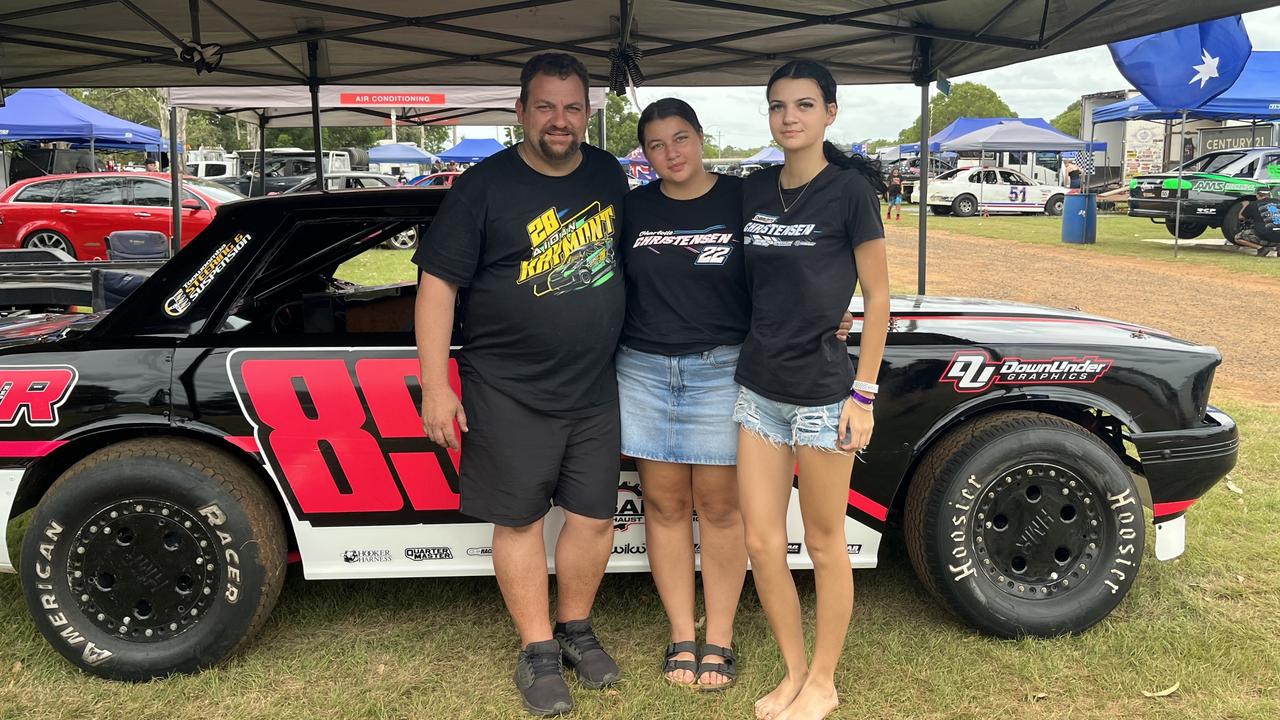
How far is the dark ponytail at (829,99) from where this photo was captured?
2354mm

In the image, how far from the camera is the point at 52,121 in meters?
17.9

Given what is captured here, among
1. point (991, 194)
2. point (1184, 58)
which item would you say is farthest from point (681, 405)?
point (991, 194)

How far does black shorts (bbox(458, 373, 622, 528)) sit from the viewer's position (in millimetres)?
2625

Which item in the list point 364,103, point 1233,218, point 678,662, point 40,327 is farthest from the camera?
point 1233,218

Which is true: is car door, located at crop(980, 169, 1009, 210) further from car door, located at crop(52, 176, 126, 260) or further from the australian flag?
the australian flag

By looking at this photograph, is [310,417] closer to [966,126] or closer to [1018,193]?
[1018,193]

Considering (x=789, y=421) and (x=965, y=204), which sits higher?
(x=965, y=204)

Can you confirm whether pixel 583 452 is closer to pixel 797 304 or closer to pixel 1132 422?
pixel 797 304

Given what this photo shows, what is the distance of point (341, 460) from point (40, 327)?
1.45m

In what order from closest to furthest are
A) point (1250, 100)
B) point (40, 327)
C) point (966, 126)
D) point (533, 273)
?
1. point (533, 273)
2. point (40, 327)
3. point (1250, 100)
4. point (966, 126)

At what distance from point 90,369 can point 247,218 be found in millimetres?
642

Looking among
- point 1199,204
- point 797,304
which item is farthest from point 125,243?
point 1199,204

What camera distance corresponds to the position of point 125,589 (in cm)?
275

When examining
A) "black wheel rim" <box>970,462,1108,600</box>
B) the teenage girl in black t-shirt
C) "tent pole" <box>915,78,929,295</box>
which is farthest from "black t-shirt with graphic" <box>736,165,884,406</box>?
"tent pole" <box>915,78,929,295</box>
